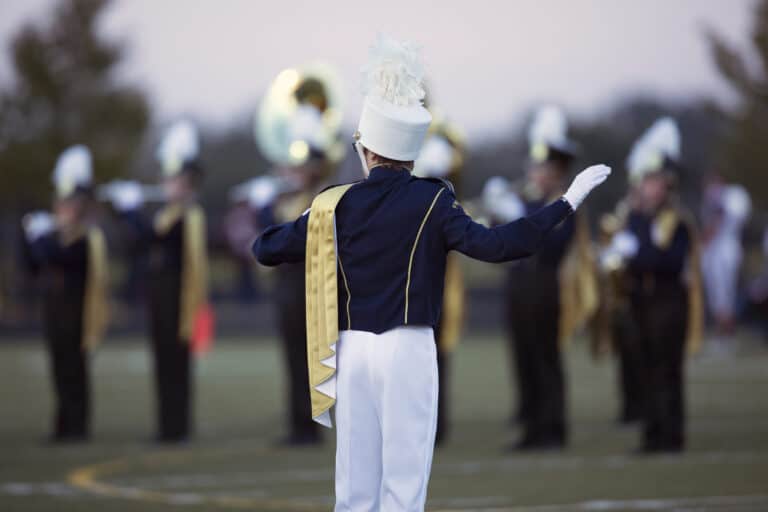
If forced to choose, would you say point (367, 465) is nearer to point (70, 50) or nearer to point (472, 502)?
point (472, 502)

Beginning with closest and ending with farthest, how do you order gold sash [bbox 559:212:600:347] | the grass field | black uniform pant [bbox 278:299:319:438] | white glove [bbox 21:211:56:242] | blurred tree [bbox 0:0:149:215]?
the grass field → gold sash [bbox 559:212:600:347] → black uniform pant [bbox 278:299:319:438] → white glove [bbox 21:211:56:242] → blurred tree [bbox 0:0:149:215]

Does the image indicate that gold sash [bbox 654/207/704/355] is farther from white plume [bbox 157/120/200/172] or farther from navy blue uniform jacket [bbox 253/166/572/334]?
navy blue uniform jacket [bbox 253/166/572/334]

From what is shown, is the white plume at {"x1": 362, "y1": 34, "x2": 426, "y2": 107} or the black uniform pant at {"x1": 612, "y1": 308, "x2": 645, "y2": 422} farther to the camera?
the black uniform pant at {"x1": 612, "y1": 308, "x2": 645, "y2": 422}

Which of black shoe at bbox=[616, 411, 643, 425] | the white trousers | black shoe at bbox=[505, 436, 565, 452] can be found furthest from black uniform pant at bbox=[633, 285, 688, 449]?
the white trousers

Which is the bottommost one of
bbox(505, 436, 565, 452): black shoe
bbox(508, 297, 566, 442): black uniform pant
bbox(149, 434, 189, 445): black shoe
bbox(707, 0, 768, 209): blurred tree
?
bbox(505, 436, 565, 452): black shoe

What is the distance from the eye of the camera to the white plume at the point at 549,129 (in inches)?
470

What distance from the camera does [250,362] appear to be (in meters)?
22.2

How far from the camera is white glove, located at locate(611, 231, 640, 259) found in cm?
1102

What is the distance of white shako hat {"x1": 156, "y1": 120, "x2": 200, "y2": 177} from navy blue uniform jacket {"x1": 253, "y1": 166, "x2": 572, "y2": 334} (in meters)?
6.69

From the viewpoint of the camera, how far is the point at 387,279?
235 inches

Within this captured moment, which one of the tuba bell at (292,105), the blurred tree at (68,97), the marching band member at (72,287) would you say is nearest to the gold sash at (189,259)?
the marching band member at (72,287)

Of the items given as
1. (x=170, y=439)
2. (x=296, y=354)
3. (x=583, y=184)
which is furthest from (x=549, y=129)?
(x=583, y=184)

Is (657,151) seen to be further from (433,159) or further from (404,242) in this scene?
(404,242)

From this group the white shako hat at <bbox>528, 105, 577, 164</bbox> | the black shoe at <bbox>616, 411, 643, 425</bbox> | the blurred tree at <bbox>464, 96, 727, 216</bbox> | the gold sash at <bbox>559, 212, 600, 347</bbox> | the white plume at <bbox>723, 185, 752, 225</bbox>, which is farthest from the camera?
the blurred tree at <bbox>464, 96, 727, 216</bbox>
